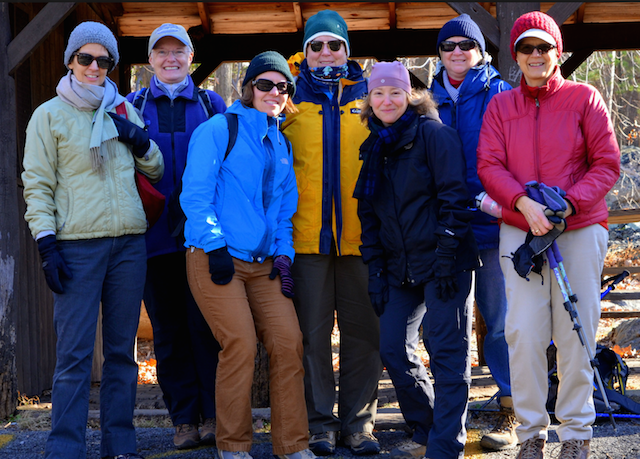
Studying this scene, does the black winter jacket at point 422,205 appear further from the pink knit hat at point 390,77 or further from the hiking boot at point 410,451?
the hiking boot at point 410,451

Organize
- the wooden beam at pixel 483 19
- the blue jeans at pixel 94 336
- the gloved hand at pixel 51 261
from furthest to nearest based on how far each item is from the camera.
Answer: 1. the wooden beam at pixel 483 19
2. the blue jeans at pixel 94 336
3. the gloved hand at pixel 51 261

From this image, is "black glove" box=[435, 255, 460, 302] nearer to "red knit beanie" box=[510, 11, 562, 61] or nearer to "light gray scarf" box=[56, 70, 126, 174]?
"red knit beanie" box=[510, 11, 562, 61]

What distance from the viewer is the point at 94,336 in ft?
11.4

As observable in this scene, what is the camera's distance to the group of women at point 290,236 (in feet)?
10.7

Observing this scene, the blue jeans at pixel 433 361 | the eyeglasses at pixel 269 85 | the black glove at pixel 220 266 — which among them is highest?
the eyeglasses at pixel 269 85

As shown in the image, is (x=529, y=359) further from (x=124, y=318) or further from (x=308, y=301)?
(x=124, y=318)

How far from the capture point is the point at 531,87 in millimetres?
3316

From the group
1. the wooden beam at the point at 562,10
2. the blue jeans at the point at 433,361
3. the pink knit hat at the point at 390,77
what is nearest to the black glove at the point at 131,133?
the pink knit hat at the point at 390,77

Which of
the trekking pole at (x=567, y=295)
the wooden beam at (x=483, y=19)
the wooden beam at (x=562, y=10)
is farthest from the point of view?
the wooden beam at (x=483, y=19)

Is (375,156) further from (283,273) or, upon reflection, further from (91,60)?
(91,60)

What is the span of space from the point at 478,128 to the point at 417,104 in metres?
0.49

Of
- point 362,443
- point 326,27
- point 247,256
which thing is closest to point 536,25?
point 326,27

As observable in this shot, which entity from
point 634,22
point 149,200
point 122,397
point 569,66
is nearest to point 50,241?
point 149,200

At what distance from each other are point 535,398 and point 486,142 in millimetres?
1347
